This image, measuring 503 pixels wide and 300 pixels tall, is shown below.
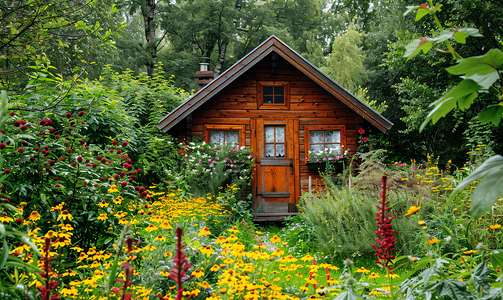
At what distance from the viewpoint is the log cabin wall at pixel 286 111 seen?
9.12m

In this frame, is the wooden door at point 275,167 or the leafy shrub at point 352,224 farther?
the wooden door at point 275,167

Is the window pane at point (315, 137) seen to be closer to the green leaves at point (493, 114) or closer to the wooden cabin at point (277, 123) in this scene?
the wooden cabin at point (277, 123)

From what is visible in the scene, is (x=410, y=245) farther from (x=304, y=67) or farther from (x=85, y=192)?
(x=304, y=67)

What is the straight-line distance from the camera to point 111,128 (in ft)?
20.4

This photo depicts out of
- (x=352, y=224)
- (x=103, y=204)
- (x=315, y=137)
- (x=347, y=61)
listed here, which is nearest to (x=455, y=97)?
(x=103, y=204)

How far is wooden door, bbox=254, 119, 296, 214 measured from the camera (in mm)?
8914

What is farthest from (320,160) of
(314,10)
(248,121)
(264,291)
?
(314,10)

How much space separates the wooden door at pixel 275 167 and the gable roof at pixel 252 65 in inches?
58.6

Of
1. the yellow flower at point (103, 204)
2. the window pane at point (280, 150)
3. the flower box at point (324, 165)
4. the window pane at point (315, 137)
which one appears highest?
the window pane at point (315, 137)

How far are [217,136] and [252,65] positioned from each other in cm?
222

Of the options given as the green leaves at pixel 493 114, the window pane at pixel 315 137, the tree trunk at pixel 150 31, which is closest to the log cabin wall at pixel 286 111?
the window pane at pixel 315 137

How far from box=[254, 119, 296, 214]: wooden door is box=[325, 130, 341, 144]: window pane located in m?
1.04

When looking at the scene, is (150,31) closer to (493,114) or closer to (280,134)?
(280,134)

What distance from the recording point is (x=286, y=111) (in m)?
9.24
